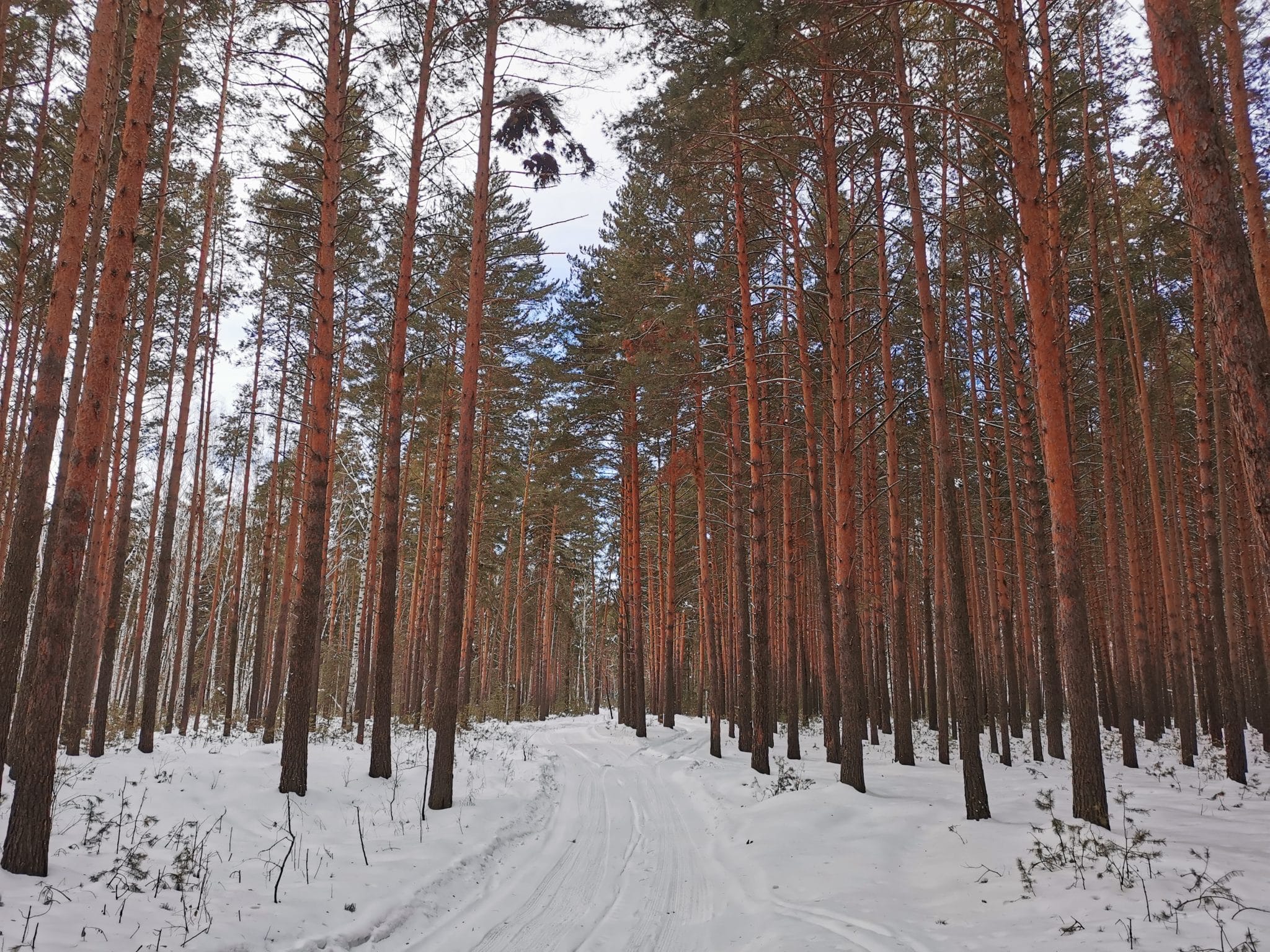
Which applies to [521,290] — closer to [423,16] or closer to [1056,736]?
[423,16]

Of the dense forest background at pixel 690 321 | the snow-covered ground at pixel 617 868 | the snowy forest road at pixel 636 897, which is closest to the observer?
the snow-covered ground at pixel 617 868

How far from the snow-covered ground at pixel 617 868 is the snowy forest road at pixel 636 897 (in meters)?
0.03

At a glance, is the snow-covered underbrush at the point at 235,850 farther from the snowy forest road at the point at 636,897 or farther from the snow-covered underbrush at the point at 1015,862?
the snow-covered underbrush at the point at 1015,862

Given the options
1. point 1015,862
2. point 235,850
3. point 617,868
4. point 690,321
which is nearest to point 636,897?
point 617,868

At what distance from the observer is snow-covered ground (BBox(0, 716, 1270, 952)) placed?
177 inches

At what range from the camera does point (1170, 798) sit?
30.7 feet

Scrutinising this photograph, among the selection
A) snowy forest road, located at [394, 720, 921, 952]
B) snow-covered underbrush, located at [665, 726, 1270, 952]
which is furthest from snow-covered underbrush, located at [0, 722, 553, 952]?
snow-covered underbrush, located at [665, 726, 1270, 952]

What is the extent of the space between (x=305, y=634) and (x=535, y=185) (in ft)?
24.0

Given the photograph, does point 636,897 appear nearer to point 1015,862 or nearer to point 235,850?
point 1015,862

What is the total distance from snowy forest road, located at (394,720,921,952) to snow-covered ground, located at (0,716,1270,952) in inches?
1.1

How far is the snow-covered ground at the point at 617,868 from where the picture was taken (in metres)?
4.50

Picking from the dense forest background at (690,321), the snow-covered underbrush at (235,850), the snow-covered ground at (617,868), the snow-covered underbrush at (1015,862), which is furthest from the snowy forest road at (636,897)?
the dense forest background at (690,321)

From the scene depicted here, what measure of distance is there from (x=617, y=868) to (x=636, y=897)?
99 centimetres

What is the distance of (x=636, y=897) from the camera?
590 centimetres
